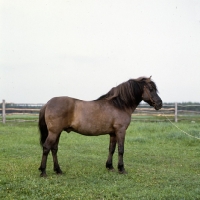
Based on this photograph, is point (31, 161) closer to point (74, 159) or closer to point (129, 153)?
point (74, 159)

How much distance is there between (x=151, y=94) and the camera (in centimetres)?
712

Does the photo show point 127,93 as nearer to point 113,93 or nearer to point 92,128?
point 113,93

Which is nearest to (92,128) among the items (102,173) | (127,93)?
(102,173)

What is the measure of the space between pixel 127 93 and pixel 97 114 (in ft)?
2.91

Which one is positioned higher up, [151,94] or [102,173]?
[151,94]

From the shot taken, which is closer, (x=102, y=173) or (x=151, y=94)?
(x=102, y=173)

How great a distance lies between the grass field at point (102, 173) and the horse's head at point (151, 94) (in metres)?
1.58

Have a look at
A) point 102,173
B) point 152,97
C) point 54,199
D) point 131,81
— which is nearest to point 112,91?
point 131,81

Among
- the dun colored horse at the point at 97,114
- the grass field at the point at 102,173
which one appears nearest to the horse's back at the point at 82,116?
the dun colored horse at the point at 97,114

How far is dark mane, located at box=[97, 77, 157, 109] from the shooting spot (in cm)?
708

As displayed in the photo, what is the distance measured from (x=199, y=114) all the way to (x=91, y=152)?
18.4 m

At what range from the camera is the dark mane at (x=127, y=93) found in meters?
7.08

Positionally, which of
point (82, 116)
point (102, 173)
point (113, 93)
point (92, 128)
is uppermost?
point (113, 93)

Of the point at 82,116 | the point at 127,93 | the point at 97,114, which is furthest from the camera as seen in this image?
the point at 127,93
